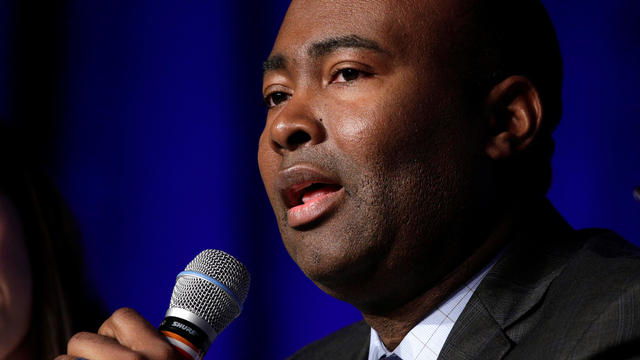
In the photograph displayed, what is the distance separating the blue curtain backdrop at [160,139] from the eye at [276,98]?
0.92m

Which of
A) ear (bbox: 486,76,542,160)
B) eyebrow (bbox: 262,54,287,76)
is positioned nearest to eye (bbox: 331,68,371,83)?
eyebrow (bbox: 262,54,287,76)

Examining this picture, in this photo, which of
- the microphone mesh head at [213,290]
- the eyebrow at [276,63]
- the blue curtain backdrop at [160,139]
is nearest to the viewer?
the microphone mesh head at [213,290]

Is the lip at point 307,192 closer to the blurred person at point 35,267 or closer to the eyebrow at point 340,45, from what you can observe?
the eyebrow at point 340,45

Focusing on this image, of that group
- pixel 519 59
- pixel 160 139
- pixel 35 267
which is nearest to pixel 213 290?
pixel 519 59

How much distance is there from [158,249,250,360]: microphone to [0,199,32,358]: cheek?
787mm

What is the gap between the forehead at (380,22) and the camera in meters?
1.24

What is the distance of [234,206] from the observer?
2.35 m

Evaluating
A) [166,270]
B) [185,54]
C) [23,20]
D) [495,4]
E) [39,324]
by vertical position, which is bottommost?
[39,324]

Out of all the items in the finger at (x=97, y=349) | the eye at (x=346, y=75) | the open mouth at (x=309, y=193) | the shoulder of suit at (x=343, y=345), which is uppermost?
the eye at (x=346, y=75)

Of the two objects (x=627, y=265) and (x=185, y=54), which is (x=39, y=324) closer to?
(x=185, y=54)

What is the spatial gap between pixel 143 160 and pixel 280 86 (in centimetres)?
122

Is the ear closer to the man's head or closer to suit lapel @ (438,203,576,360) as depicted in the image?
the man's head

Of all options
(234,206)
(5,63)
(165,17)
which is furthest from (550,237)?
(5,63)

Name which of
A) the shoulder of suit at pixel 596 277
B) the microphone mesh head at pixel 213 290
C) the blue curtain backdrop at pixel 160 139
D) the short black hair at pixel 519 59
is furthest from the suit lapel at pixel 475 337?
the blue curtain backdrop at pixel 160 139
